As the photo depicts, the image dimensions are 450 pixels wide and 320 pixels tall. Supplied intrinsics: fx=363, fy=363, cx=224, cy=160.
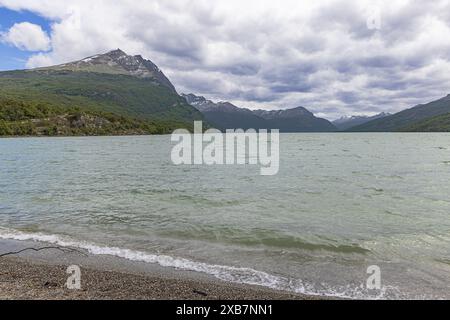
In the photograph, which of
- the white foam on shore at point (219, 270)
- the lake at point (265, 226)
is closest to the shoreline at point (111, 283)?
the white foam on shore at point (219, 270)

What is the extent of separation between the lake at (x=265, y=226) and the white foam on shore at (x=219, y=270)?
0.04 meters

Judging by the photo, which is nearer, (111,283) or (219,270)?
(111,283)

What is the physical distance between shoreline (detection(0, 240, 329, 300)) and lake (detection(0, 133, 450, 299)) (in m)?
0.90

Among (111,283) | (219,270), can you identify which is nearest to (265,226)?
(219,270)

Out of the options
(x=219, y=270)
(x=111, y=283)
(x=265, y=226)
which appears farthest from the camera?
(x=265, y=226)

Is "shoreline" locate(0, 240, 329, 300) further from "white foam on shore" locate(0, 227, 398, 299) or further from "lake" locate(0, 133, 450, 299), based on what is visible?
"lake" locate(0, 133, 450, 299)

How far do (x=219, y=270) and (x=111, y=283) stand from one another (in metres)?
4.13

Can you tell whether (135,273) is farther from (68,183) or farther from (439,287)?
(68,183)

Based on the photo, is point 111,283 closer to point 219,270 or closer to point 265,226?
point 219,270

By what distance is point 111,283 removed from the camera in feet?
39.7

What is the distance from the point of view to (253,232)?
65.5 ft

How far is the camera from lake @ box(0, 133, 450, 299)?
45.9 feet

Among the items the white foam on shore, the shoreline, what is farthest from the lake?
the shoreline

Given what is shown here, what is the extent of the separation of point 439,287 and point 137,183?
31855 mm
